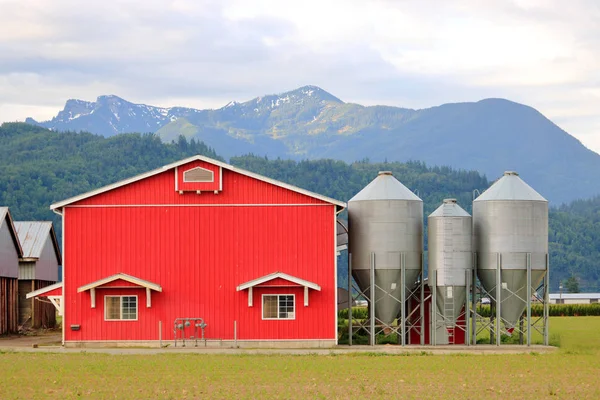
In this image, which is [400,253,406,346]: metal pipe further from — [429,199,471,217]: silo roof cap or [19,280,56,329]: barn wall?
[19,280,56,329]: barn wall

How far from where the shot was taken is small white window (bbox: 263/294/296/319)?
45.4m

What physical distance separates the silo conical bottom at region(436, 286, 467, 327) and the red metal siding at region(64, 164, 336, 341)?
4.65 meters

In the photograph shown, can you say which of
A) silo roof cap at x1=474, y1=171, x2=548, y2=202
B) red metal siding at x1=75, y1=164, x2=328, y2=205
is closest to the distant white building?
silo roof cap at x1=474, y1=171, x2=548, y2=202

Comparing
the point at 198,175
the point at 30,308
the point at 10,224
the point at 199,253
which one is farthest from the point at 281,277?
the point at 30,308

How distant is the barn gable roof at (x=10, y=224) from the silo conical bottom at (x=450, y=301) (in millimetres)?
23463

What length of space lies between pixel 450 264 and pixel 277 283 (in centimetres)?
739

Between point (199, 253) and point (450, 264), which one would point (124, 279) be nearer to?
point (199, 253)

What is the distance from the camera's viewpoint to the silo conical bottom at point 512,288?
46.0 metres

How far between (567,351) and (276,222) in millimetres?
13085

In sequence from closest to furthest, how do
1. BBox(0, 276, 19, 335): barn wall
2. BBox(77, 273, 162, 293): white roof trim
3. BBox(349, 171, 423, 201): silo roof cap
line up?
BBox(77, 273, 162, 293): white roof trim → BBox(349, 171, 423, 201): silo roof cap → BBox(0, 276, 19, 335): barn wall

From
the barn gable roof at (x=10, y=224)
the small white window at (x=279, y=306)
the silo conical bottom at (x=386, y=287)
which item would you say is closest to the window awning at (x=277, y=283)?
the small white window at (x=279, y=306)

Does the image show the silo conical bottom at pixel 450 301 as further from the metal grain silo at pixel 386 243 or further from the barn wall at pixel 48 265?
the barn wall at pixel 48 265

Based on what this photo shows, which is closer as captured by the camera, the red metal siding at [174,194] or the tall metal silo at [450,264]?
the tall metal silo at [450,264]

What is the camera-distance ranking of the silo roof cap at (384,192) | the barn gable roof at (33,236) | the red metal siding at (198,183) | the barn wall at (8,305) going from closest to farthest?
the red metal siding at (198,183)
the silo roof cap at (384,192)
the barn wall at (8,305)
the barn gable roof at (33,236)
